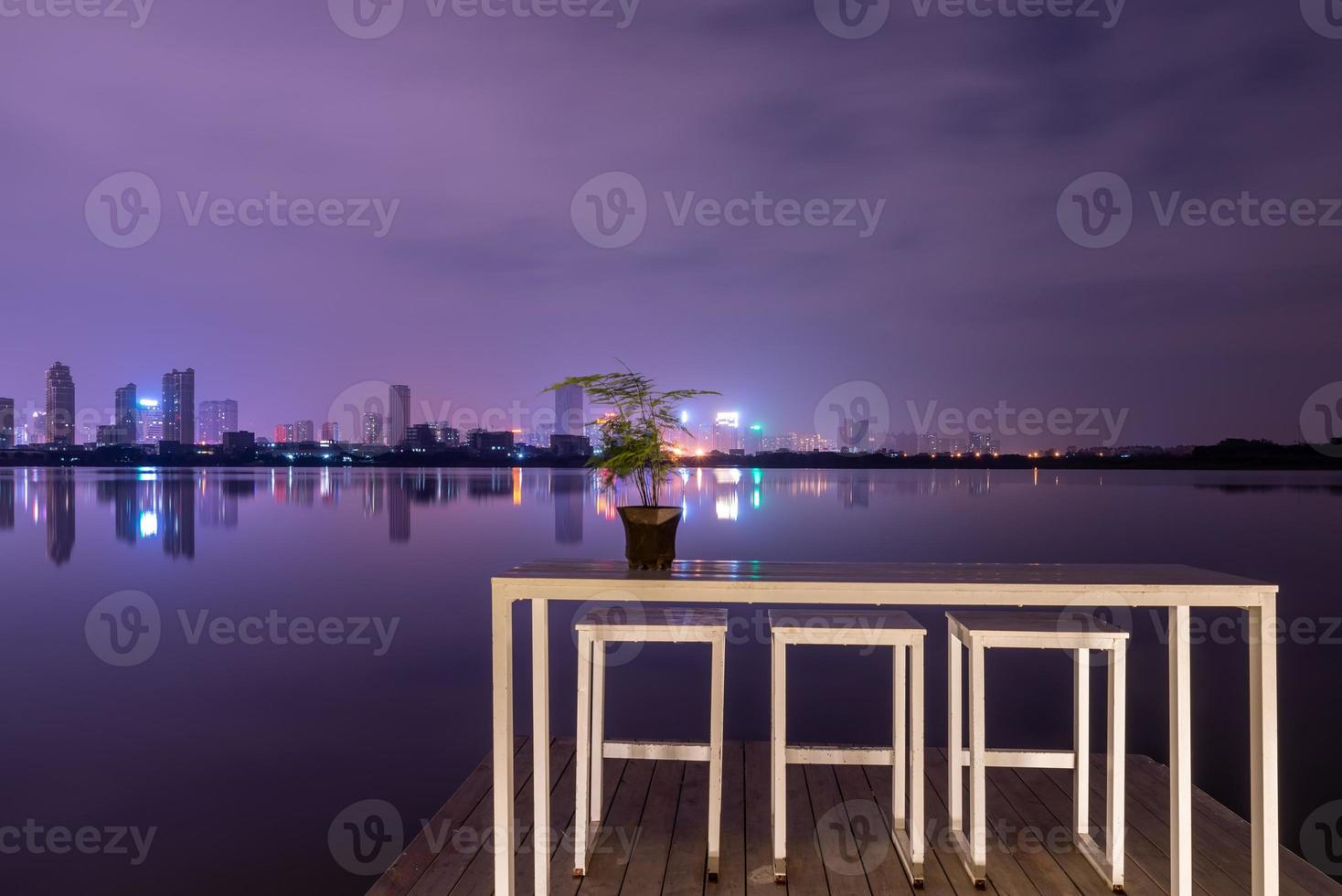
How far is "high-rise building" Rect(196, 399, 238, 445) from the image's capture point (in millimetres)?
81812

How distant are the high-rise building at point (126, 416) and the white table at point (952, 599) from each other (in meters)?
95.3

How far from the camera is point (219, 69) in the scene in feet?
49.0

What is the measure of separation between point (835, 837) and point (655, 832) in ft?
2.38

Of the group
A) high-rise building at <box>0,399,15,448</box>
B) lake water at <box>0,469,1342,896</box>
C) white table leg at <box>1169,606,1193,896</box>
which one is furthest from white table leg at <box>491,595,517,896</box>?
high-rise building at <box>0,399,15,448</box>

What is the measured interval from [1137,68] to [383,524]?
758 inches

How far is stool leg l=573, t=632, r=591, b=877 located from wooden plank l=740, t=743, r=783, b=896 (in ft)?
2.01

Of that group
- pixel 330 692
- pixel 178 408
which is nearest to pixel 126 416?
pixel 178 408

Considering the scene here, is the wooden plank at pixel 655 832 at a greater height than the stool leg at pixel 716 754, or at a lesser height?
lesser

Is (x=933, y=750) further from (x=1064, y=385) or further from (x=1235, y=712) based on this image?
(x=1064, y=385)

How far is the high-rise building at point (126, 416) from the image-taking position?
76.6 m

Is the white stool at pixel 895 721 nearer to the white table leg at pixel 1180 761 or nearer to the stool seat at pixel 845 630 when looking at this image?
the stool seat at pixel 845 630

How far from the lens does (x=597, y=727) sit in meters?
2.82

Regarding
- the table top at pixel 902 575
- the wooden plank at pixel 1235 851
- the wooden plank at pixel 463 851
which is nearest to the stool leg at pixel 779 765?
the table top at pixel 902 575

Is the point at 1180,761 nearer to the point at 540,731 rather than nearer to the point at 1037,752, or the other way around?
the point at 1037,752
